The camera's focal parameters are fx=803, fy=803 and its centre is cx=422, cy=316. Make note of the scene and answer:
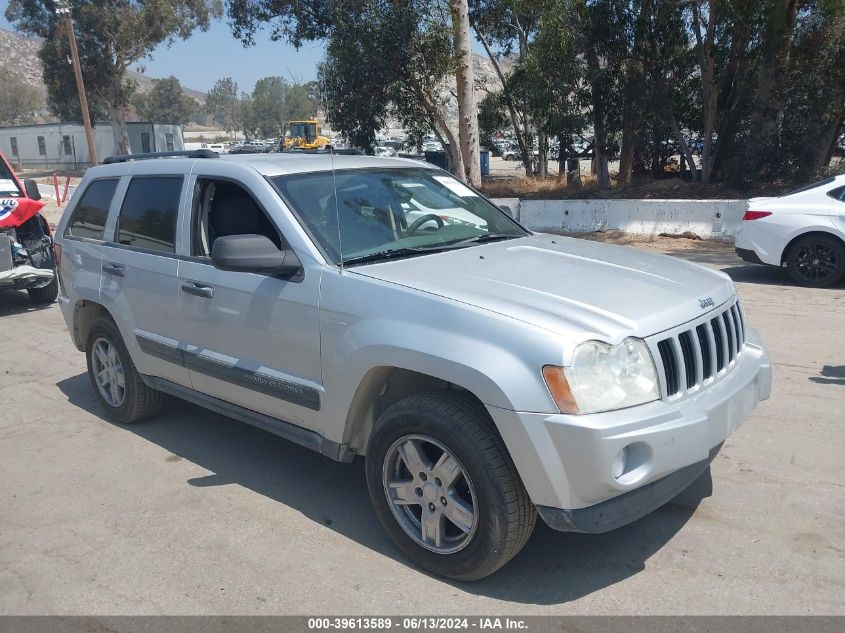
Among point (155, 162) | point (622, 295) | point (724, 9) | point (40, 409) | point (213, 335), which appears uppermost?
point (724, 9)

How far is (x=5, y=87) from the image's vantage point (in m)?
102

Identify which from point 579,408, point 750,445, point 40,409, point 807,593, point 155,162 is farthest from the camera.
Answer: point 40,409

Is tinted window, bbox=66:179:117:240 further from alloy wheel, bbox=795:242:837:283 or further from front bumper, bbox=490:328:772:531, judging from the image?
alloy wheel, bbox=795:242:837:283

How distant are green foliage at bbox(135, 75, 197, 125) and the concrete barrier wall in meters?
82.3

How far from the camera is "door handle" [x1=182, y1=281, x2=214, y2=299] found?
14.9 feet

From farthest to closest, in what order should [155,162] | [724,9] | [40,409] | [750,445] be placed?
1. [724,9]
2. [40,409]
3. [155,162]
4. [750,445]

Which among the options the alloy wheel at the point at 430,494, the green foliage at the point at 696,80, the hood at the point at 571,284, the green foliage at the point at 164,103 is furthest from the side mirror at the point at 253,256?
the green foliage at the point at 164,103

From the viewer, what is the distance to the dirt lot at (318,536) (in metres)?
3.46

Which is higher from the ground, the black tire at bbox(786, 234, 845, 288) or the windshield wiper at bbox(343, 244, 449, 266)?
the windshield wiper at bbox(343, 244, 449, 266)

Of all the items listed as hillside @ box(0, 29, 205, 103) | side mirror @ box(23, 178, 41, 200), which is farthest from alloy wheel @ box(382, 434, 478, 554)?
hillside @ box(0, 29, 205, 103)

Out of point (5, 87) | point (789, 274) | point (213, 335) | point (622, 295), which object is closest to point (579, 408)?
point (622, 295)

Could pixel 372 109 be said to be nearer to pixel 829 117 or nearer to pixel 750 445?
pixel 829 117

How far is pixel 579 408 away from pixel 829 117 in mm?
15297

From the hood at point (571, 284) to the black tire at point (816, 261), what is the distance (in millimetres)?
5715
